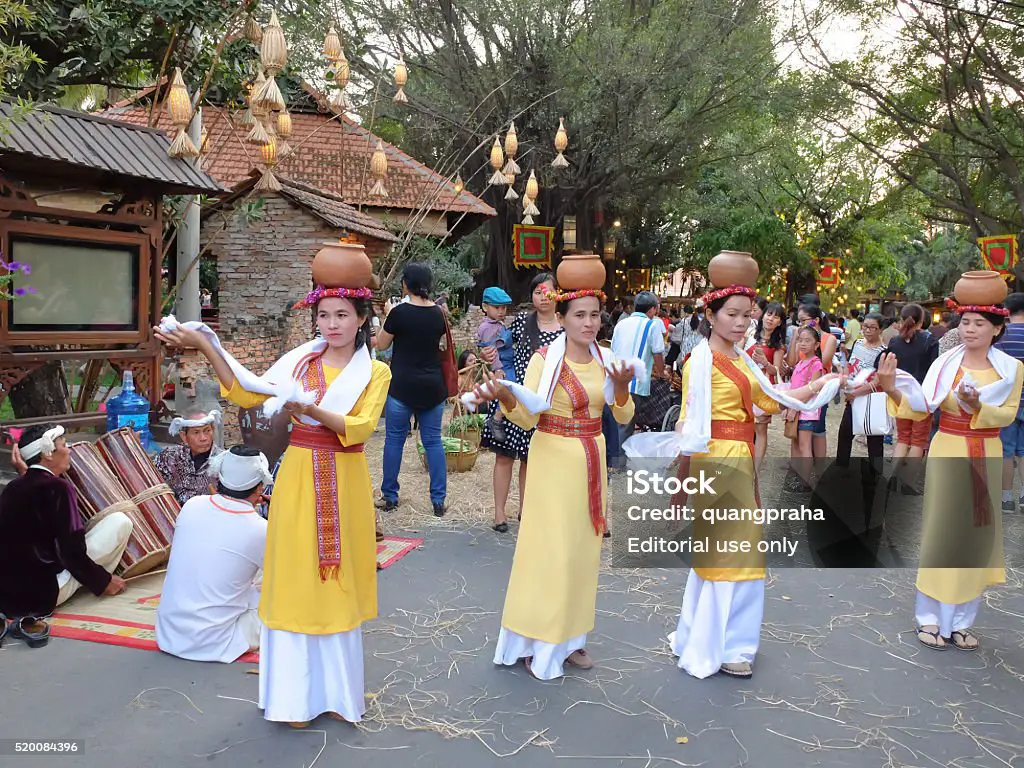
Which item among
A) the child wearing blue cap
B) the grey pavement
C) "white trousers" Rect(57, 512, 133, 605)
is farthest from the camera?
the child wearing blue cap

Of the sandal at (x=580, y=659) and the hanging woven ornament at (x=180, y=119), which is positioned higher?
the hanging woven ornament at (x=180, y=119)

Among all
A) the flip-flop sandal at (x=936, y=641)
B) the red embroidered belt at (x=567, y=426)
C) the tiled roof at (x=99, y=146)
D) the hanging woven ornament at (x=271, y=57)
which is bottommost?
the flip-flop sandal at (x=936, y=641)

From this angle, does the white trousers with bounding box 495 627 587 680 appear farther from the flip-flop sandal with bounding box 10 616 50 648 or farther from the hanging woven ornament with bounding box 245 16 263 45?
the hanging woven ornament with bounding box 245 16 263 45

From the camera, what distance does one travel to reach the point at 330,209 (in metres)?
11.5

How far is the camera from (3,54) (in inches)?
156

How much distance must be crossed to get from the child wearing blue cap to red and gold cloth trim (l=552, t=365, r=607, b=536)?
166 centimetres

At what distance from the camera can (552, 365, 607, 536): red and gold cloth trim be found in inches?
152

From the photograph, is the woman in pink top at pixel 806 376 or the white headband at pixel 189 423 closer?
the white headband at pixel 189 423

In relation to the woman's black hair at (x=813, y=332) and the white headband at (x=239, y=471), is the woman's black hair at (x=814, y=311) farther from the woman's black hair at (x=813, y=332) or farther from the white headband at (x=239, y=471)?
the white headband at (x=239, y=471)

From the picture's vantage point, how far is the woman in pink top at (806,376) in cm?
744

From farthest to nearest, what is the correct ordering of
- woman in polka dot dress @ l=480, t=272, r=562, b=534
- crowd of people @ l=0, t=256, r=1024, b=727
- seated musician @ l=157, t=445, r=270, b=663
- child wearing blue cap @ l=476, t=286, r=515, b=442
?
1. child wearing blue cap @ l=476, t=286, r=515, b=442
2. woman in polka dot dress @ l=480, t=272, r=562, b=534
3. seated musician @ l=157, t=445, r=270, b=663
4. crowd of people @ l=0, t=256, r=1024, b=727

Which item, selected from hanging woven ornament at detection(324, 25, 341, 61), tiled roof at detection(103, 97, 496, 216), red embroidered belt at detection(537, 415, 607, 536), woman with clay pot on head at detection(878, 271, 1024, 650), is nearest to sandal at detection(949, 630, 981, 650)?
woman with clay pot on head at detection(878, 271, 1024, 650)

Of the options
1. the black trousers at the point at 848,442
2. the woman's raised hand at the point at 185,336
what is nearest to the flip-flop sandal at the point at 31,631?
the woman's raised hand at the point at 185,336

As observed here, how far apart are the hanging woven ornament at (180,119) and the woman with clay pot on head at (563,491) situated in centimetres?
393
